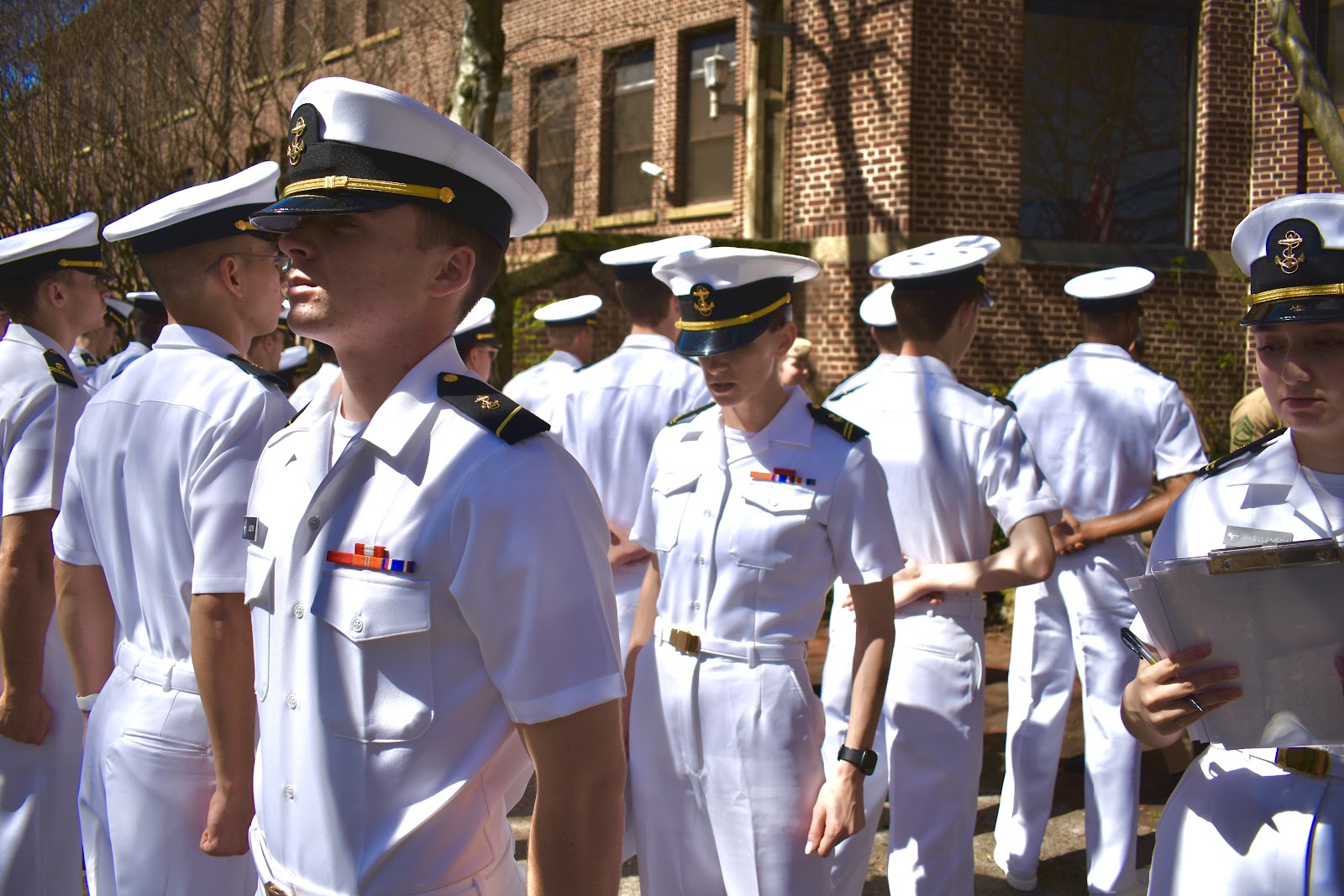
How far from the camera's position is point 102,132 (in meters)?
12.6

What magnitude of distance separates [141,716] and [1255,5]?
1495 cm

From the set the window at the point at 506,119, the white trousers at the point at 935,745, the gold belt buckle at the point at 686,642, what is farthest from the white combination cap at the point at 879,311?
the window at the point at 506,119

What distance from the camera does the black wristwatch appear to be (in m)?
3.16

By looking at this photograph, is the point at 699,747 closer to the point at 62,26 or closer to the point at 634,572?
the point at 634,572

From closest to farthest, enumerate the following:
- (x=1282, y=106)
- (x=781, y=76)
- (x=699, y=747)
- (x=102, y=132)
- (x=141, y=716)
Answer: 1. (x=141, y=716)
2. (x=699, y=747)
3. (x=102, y=132)
4. (x=1282, y=106)
5. (x=781, y=76)

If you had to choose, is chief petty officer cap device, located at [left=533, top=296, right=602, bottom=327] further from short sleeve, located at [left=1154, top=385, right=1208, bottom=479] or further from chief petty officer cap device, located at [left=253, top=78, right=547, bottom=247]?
chief petty officer cap device, located at [left=253, top=78, right=547, bottom=247]

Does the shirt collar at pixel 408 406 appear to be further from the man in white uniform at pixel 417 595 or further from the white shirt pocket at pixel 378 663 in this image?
the white shirt pocket at pixel 378 663

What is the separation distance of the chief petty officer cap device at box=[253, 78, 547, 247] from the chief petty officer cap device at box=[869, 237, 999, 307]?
2.70 m

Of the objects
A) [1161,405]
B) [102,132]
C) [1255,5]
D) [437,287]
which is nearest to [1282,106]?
[1255,5]

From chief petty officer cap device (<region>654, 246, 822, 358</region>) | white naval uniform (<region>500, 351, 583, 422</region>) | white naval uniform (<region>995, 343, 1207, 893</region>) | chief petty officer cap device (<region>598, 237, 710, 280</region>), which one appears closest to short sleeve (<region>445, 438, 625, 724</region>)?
chief petty officer cap device (<region>654, 246, 822, 358</region>)

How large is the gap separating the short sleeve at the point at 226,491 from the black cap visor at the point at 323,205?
1.00 metres

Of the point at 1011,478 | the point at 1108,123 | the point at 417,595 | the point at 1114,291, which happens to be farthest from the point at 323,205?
the point at 1108,123

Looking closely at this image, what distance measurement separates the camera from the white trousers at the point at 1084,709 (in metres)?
5.04

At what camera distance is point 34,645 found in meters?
3.44
